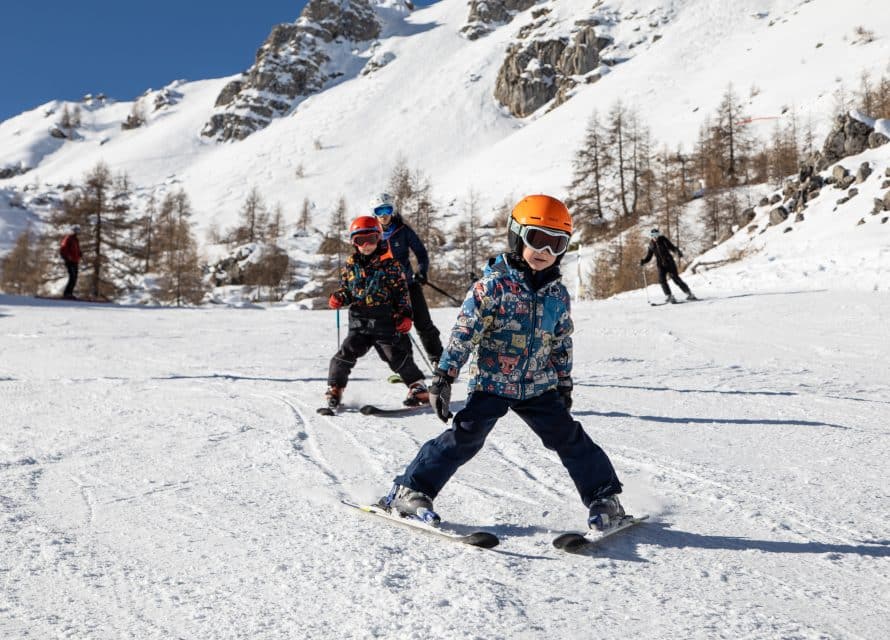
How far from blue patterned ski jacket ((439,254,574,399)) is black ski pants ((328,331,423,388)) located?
9.19 ft

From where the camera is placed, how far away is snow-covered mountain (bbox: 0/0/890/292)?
171 ft

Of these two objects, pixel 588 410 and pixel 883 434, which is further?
pixel 588 410

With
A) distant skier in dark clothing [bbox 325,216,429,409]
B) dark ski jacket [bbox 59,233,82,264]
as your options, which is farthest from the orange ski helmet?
dark ski jacket [bbox 59,233,82,264]

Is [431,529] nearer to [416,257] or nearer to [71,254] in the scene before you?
[416,257]

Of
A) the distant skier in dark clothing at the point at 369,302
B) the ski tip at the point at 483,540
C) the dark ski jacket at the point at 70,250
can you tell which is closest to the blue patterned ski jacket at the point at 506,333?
the ski tip at the point at 483,540

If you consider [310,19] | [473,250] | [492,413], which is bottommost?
[492,413]

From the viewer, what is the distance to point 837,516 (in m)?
3.08

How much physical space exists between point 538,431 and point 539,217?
3.38 ft

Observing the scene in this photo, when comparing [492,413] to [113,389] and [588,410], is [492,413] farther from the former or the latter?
[113,389]

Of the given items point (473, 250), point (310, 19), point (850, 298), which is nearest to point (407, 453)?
point (850, 298)

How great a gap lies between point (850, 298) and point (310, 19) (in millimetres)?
142827

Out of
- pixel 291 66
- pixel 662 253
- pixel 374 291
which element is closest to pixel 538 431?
pixel 374 291

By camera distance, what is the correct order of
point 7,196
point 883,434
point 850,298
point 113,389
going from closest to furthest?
point 883,434 → point 113,389 → point 850,298 → point 7,196

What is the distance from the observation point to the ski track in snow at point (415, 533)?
2.14 metres
